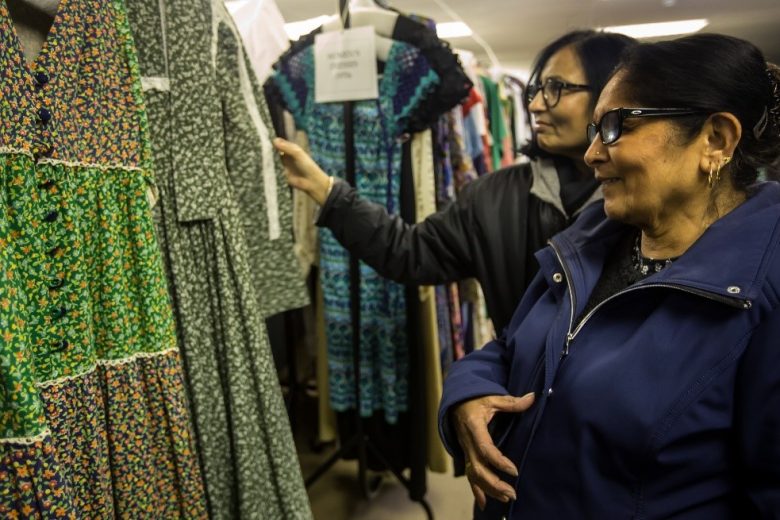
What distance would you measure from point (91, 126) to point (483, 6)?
55.9 inches

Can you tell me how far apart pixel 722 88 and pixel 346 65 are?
991mm

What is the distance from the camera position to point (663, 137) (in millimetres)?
793

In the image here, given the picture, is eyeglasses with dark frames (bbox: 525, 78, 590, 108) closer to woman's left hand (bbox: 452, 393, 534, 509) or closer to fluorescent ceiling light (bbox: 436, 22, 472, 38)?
woman's left hand (bbox: 452, 393, 534, 509)

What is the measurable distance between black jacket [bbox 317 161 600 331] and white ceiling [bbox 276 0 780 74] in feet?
1.12

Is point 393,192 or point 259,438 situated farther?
point 393,192

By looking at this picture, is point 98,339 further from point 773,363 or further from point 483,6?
point 483,6

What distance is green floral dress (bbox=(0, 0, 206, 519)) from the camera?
66 centimetres

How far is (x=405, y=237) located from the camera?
1379 millimetres

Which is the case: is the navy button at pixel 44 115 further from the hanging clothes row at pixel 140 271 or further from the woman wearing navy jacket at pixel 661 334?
the woman wearing navy jacket at pixel 661 334

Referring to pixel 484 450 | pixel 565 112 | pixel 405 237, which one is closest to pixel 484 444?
pixel 484 450

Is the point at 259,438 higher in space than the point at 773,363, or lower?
lower

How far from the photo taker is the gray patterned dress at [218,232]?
3.32ft

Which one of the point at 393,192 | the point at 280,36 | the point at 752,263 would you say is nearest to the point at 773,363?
the point at 752,263

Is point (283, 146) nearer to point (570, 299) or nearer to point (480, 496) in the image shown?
point (570, 299)
